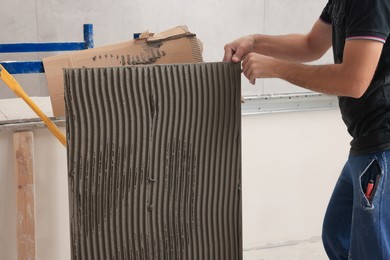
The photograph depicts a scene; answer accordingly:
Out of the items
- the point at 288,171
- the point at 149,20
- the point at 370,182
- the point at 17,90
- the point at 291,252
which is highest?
the point at 149,20

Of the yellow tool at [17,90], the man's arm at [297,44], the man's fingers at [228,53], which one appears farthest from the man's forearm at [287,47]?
the yellow tool at [17,90]

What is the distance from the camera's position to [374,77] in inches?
64.2

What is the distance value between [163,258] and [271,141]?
132 cm

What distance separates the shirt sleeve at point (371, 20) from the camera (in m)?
1.50

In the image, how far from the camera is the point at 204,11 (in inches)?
107

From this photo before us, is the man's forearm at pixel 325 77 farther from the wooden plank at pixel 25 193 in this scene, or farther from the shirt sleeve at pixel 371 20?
the wooden plank at pixel 25 193

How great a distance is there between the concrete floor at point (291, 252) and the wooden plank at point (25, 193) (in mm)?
1072

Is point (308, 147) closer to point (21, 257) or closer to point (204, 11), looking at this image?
point (204, 11)

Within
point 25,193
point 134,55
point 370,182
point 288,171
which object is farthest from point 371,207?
point 288,171

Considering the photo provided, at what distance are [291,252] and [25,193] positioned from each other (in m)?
1.35

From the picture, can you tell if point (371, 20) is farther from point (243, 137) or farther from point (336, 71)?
point (243, 137)

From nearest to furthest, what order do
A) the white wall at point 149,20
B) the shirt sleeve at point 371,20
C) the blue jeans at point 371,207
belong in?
the shirt sleeve at point 371,20 < the blue jeans at point 371,207 < the white wall at point 149,20

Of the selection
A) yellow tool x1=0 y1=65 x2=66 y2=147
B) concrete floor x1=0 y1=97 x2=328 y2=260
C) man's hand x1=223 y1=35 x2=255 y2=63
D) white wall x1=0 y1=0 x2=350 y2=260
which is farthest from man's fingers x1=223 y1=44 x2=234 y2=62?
concrete floor x1=0 y1=97 x2=328 y2=260

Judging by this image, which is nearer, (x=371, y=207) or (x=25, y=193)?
(x=371, y=207)
